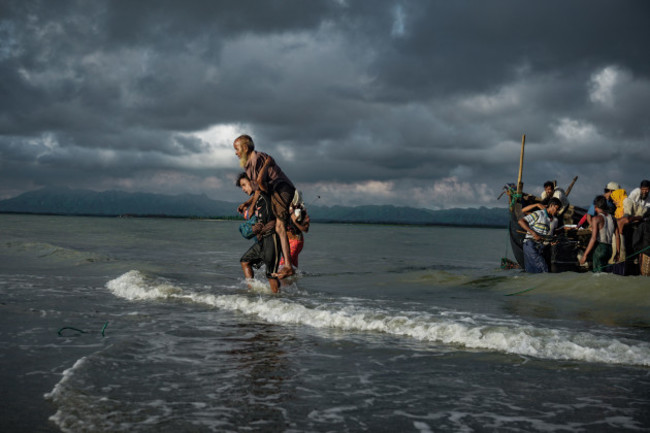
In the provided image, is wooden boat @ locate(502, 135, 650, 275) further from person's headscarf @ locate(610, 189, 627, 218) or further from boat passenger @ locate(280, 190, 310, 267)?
boat passenger @ locate(280, 190, 310, 267)

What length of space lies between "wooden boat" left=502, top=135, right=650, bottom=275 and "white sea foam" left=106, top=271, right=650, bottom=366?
6531mm

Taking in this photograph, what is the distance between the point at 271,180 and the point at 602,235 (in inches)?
329

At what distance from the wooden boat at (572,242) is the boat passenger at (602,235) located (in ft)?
1.29

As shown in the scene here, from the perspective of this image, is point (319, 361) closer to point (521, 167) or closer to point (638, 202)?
point (638, 202)

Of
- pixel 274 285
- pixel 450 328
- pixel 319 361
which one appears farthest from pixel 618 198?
pixel 319 361

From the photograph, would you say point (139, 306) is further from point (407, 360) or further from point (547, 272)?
point (547, 272)

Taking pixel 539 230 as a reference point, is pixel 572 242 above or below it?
below

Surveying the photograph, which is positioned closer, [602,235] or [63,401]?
[63,401]

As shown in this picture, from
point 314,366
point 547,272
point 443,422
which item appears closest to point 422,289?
point 547,272

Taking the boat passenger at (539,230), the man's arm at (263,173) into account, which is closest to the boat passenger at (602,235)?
the boat passenger at (539,230)

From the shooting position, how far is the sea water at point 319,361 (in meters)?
3.52

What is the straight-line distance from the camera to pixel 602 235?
466 inches

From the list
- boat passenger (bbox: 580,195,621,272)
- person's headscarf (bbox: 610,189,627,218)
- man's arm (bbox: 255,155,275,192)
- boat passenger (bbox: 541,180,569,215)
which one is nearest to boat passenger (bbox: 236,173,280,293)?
man's arm (bbox: 255,155,275,192)

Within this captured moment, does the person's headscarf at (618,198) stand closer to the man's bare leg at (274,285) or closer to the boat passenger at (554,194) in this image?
the boat passenger at (554,194)
